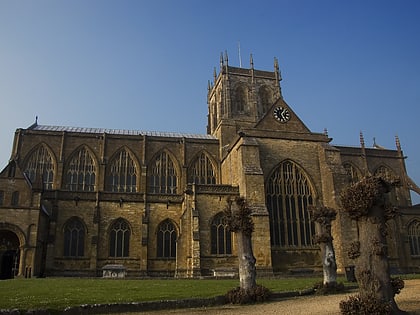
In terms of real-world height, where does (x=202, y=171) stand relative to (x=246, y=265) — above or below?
above

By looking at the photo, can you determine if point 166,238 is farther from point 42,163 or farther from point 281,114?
point 42,163

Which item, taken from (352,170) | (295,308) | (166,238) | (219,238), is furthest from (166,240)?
(295,308)

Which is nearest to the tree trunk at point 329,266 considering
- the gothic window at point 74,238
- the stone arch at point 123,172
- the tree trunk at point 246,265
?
the tree trunk at point 246,265

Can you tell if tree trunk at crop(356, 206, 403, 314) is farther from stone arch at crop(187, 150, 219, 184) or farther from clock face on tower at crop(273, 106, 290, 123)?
stone arch at crop(187, 150, 219, 184)

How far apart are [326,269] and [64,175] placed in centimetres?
3004

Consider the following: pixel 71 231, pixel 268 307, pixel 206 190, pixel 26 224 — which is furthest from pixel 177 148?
pixel 268 307

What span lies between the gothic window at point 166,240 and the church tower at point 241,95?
15401 mm

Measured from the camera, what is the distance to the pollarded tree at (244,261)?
14398mm

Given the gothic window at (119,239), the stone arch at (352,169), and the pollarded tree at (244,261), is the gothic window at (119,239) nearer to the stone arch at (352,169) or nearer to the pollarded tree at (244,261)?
the pollarded tree at (244,261)

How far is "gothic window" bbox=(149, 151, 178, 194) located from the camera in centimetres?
4166

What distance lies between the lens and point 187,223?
32.5 metres

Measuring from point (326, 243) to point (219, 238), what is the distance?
45.7 feet

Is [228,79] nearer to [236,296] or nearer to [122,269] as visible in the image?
[122,269]

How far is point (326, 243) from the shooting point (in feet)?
64.5
